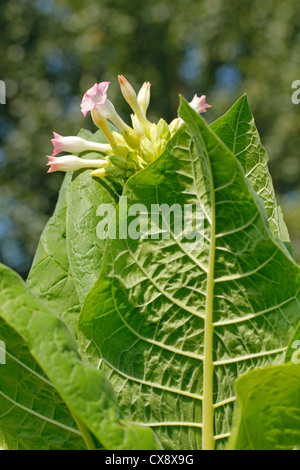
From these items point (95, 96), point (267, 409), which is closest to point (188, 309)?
point (267, 409)

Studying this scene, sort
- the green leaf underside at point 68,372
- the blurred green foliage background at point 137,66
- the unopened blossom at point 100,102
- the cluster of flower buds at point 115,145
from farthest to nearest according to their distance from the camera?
the blurred green foliage background at point 137,66, the unopened blossom at point 100,102, the cluster of flower buds at point 115,145, the green leaf underside at point 68,372

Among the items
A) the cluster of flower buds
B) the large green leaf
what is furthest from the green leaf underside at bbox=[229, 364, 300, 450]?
the cluster of flower buds

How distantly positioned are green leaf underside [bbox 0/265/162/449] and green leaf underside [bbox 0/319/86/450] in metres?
0.10

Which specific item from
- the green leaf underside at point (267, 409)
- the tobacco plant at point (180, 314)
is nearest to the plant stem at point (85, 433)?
the tobacco plant at point (180, 314)

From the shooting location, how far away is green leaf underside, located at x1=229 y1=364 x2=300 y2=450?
0.46 metres

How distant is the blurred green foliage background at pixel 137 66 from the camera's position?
36.5 ft

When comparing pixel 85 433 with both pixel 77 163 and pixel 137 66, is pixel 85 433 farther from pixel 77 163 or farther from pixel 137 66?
pixel 137 66

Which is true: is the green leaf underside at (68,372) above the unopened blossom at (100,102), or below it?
below

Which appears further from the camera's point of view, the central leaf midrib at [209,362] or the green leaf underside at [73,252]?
the green leaf underside at [73,252]

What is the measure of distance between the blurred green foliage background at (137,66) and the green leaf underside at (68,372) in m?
10.3

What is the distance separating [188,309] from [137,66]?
1237cm

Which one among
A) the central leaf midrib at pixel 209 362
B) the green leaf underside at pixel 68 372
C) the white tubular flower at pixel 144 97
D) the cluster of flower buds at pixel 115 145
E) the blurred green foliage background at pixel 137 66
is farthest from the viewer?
the blurred green foliage background at pixel 137 66

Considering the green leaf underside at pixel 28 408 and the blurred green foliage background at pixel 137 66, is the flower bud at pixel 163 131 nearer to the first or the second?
the green leaf underside at pixel 28 408

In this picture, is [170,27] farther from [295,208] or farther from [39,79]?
[295,208]
